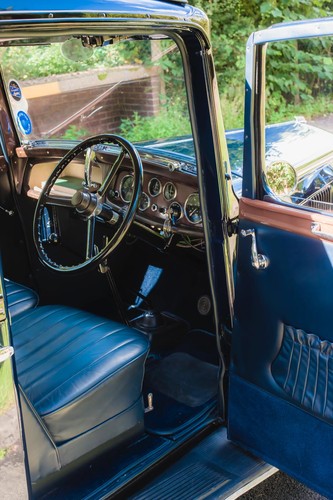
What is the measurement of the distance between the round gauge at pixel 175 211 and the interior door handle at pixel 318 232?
97 cm

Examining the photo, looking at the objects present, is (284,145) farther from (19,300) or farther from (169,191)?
(19,300)

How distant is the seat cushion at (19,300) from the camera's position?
2.38 meters

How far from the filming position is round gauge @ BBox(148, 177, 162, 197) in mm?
2647

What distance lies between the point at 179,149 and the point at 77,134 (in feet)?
2.93

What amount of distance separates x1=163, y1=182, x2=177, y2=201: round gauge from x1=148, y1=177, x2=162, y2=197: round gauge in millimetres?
42

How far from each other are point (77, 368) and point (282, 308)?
714 millimetres

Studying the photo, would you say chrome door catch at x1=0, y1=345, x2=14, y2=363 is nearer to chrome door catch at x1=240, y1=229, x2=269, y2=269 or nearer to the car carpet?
chrome door catch at x1=240, y1=229, x2=269, y2=269

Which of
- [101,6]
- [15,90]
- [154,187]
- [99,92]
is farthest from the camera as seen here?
[99,92]

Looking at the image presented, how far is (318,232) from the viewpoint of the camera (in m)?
1.63

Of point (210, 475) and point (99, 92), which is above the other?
point (99, 92)

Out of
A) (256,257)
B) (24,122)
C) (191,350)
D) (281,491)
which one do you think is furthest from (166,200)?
(281,491)

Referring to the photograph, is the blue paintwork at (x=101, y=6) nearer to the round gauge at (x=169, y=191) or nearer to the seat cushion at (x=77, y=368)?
the round gauge at (x=169, y=191)

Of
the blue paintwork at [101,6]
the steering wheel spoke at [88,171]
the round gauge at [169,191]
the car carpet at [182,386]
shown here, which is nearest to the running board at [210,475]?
the car carpet at [182,386]

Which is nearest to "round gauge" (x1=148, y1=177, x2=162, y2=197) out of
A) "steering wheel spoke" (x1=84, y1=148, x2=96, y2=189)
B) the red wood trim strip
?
"steering wheel spoke" (x1=84, y1=148, x2=96, y2=189)
